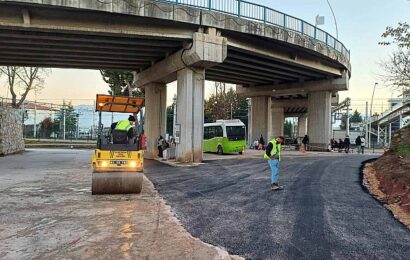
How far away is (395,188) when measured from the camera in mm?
11828

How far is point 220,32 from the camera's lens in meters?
→ 24.0

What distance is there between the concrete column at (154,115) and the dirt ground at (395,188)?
18460 mm

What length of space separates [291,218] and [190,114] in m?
16.2

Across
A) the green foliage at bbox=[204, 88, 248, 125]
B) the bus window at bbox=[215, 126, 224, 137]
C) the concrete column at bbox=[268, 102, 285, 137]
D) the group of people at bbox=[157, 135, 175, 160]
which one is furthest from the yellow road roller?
the green foliage at bbox=[204, 88, 248, 125]

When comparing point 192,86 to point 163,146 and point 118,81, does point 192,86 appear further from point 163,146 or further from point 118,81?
point 118,81

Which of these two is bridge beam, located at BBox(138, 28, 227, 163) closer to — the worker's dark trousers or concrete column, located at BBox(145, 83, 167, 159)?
concrete column, located at BBox(145, 83, 167, 159)

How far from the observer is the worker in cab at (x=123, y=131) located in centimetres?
1238

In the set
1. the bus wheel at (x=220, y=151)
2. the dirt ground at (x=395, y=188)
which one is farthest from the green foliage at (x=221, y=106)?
the dirt ground at (x=395, y=188)

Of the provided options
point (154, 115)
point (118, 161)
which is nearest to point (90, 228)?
point (118, 161)

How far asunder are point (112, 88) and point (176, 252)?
44.6 metres

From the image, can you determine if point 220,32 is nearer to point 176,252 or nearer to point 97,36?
point 97,36

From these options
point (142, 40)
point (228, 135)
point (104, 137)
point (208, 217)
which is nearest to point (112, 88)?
point (228, 135)

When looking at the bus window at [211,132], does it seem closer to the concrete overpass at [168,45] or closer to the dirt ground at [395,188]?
the concrete overpass at [168,45]

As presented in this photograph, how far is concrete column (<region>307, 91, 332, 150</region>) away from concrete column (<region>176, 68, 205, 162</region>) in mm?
18386
